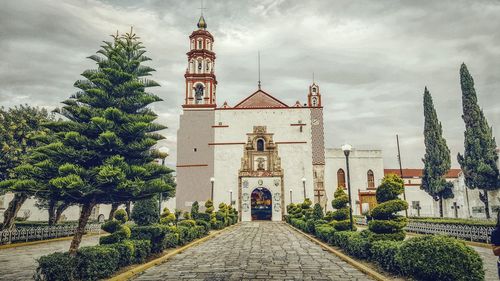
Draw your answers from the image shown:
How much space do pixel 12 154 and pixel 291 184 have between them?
90.4 feet

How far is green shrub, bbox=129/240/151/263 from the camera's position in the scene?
10.0 m

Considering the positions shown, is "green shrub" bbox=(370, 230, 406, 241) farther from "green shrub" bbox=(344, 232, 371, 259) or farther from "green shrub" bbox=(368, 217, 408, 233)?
"green shrub" bbox=(344, 232, 371, 259)

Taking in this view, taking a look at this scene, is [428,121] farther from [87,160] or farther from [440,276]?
[87,160]

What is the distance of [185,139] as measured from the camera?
129 ft

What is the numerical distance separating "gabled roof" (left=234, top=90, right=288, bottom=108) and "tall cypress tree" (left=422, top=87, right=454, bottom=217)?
54.3 ft

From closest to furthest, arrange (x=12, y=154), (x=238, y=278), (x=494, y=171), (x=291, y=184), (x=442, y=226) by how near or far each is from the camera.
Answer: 1. (x=238, y=278)
2. (x=442, y=226)
3. (x=12, y=154)
4. (x=494, y=171)
5. (x=291, y=184)

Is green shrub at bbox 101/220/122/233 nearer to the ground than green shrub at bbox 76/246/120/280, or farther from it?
farther from it

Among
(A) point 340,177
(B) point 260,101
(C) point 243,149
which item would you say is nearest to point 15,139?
(C) point 243,149

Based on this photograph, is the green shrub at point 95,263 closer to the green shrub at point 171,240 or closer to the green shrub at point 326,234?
the green shrub at point 171,240

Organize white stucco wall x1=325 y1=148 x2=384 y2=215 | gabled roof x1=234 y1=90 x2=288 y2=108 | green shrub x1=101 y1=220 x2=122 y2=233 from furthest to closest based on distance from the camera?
gabled roof x1=234 y1=90 x2=288 y2=108 → white stucco wall x1=325 y1=148 x2=384 y2=215 → green shrub x1=101 y1=220 x2=122 y2=233

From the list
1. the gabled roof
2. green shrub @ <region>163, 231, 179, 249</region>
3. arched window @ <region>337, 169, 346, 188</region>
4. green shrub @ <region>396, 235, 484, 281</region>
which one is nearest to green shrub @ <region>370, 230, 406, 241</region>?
green shrub @ <region>396, 235, 484, 281</region>

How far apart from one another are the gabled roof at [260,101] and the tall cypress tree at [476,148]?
63.2ft

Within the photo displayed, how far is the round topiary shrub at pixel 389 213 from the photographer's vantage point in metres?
9.98

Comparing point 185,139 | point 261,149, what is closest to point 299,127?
point 261,149
